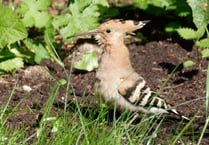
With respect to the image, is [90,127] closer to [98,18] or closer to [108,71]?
[108,71]

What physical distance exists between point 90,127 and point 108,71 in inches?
32.9

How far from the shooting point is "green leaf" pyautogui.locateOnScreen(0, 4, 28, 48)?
5.60 m

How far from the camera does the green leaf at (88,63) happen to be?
6.22 metres

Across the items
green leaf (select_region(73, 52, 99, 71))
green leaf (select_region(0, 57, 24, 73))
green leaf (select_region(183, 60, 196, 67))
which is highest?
green leaf (select_region(0, 57, 24, 73))

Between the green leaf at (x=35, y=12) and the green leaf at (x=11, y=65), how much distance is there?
0.42 metres

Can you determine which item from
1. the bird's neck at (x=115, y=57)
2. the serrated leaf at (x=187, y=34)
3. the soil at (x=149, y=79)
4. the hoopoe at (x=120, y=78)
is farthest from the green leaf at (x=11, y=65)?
the serrated leaf at (x=187, y=34)

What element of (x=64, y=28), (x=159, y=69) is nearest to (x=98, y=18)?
(x=64, y=28)

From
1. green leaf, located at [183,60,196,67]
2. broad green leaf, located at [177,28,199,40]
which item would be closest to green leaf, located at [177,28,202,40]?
broad green leaf, located at [177,28,199,40]

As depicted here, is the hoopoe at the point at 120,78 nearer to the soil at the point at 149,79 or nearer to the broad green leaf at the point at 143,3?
the soil at the point at 149,79

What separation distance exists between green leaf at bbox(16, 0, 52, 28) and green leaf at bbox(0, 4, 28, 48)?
31 cm

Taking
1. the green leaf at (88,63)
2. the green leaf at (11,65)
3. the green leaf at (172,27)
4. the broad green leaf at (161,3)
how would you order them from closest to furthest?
the green leaf at (11,65) < the green leaf at (88,63) < the broad green leaf at (161,3) < the green leaf at (172,27)

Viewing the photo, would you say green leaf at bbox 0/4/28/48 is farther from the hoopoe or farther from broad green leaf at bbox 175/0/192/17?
broad green leaf at bbox 175/0/192/17

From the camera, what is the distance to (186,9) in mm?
6508

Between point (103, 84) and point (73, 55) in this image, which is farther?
point (73, 55)
